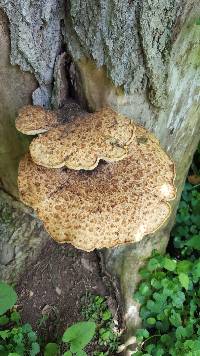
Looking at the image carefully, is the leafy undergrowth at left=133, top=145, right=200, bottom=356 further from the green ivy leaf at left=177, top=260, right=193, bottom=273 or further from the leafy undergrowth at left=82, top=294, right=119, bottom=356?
the leafy undergrowth at left=82, top=294, right=119, bottom=356

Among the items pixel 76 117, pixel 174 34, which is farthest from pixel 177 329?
pixel 174 34

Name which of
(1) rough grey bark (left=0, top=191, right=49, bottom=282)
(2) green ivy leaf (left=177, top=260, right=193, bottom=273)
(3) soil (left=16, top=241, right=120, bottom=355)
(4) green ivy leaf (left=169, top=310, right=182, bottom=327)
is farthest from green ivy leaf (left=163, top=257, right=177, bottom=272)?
(1) rough grey bark (left=0, top=191, right=49, bottom=282)

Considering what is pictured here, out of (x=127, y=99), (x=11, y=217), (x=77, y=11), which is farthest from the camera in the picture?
(x=11, y=217)

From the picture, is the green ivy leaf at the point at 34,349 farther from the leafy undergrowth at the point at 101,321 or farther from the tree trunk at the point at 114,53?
the tree trunk at the point at 114,53

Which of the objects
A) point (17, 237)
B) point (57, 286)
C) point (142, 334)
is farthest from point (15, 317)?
point (142, 334)

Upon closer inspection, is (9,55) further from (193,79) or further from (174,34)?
(193,79)

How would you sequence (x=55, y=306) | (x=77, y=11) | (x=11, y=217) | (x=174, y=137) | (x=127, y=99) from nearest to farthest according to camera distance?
(x=77, y=11)
(x=127, y=99)
(x=174, y=137)
(x=11, y=217)
(x=55, y=306)

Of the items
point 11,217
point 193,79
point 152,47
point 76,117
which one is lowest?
point 11,217
